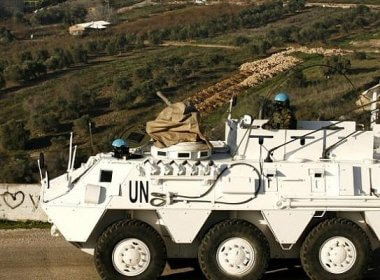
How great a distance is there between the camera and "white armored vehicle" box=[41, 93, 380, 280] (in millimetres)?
10219

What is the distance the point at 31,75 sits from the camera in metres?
42.1

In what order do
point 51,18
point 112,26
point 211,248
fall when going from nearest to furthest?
point 211,248 → point 112,26 → point 51,18

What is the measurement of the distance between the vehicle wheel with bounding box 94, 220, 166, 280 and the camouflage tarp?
4.72 ft

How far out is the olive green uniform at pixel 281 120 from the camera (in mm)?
11148

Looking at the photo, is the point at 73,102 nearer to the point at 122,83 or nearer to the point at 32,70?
the point at 122,83

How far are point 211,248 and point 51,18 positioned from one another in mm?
73544

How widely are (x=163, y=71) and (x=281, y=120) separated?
91.6 feet

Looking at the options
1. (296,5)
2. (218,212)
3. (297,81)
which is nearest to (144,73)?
(297,81)

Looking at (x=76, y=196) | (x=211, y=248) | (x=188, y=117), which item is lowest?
(x=211, y=248)

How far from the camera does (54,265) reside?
36.9 ft

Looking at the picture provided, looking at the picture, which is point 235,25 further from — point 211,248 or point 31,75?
point 211,248

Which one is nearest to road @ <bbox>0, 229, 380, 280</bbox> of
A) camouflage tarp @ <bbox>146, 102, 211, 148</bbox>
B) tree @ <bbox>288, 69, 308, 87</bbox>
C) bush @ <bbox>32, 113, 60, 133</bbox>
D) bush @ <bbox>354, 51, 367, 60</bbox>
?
camouflage tarp @ <bbox>146, 102, 211, 148</bbox>

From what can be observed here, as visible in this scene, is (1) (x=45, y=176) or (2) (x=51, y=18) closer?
(1) (x=45, y=176)

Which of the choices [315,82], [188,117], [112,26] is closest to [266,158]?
[188,117]
